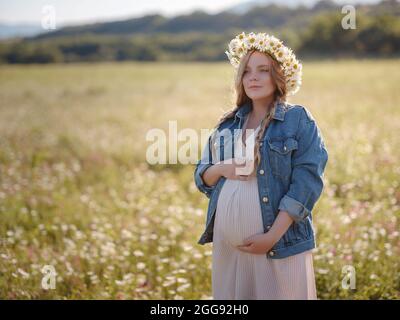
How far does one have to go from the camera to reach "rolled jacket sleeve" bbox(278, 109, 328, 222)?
2682 millimetres

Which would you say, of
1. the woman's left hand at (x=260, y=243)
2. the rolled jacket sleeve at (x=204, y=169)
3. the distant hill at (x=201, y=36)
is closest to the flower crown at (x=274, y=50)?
the rolled jacket sleeve at (x=204, y=169)

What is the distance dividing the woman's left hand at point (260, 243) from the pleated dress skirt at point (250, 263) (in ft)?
0.20

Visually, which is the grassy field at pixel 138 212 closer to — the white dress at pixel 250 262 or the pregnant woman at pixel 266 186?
the pregnant woman at pixel 266 186

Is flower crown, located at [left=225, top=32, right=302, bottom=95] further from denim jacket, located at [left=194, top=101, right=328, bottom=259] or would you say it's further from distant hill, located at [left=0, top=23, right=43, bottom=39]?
distant hill, located at [left=0, top=23, right=43, bottom=39]

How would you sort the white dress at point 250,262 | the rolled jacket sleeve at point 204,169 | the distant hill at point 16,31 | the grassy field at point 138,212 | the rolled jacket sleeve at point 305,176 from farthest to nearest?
the distant hill at point 16,31, the grassy field at point 138,212, the rolled jacket sleeve at point 204,169, the white dress at point 250,262, the rolled jacket sleeve at point 305,176

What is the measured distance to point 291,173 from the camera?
2807mm

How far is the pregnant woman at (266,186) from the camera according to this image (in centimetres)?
272

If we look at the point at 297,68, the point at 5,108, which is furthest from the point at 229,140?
the point at 5,108

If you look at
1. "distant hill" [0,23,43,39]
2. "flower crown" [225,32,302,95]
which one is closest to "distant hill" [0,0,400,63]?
"distant hill" [0,23,43,39]

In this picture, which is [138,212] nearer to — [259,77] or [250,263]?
[250,263]

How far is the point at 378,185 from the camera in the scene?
20.4 feet
